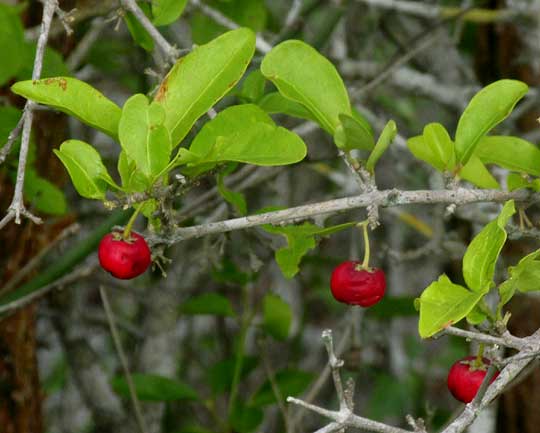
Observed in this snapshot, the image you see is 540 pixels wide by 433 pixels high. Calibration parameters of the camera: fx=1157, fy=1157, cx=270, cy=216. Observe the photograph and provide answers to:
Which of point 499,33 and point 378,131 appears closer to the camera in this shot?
point 378,131

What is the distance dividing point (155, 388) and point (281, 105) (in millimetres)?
1059

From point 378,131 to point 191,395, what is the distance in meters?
0.83

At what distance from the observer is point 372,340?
379cm

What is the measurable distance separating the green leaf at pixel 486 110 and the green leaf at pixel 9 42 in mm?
774

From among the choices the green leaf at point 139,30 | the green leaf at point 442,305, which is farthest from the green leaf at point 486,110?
the green leaf at point 139,30

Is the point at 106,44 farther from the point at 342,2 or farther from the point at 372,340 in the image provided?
the point at 372,340

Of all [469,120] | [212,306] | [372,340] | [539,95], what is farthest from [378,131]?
[469,120]

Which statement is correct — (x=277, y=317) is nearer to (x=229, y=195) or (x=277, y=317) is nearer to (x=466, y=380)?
(x=229, y=195)

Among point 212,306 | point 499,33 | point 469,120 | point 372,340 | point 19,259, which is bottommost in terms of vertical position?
point 372,340

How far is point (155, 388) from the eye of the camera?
239 cm

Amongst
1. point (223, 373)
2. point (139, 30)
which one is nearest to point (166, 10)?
point (139, 30)

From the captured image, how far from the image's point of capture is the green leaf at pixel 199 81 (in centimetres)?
129

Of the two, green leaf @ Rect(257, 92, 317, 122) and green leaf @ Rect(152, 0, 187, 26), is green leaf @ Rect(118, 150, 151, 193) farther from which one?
green leaf @ Rect(152, 0, 187, 26)

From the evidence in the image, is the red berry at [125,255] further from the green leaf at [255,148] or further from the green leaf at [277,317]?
the green leaf at [277,317]
